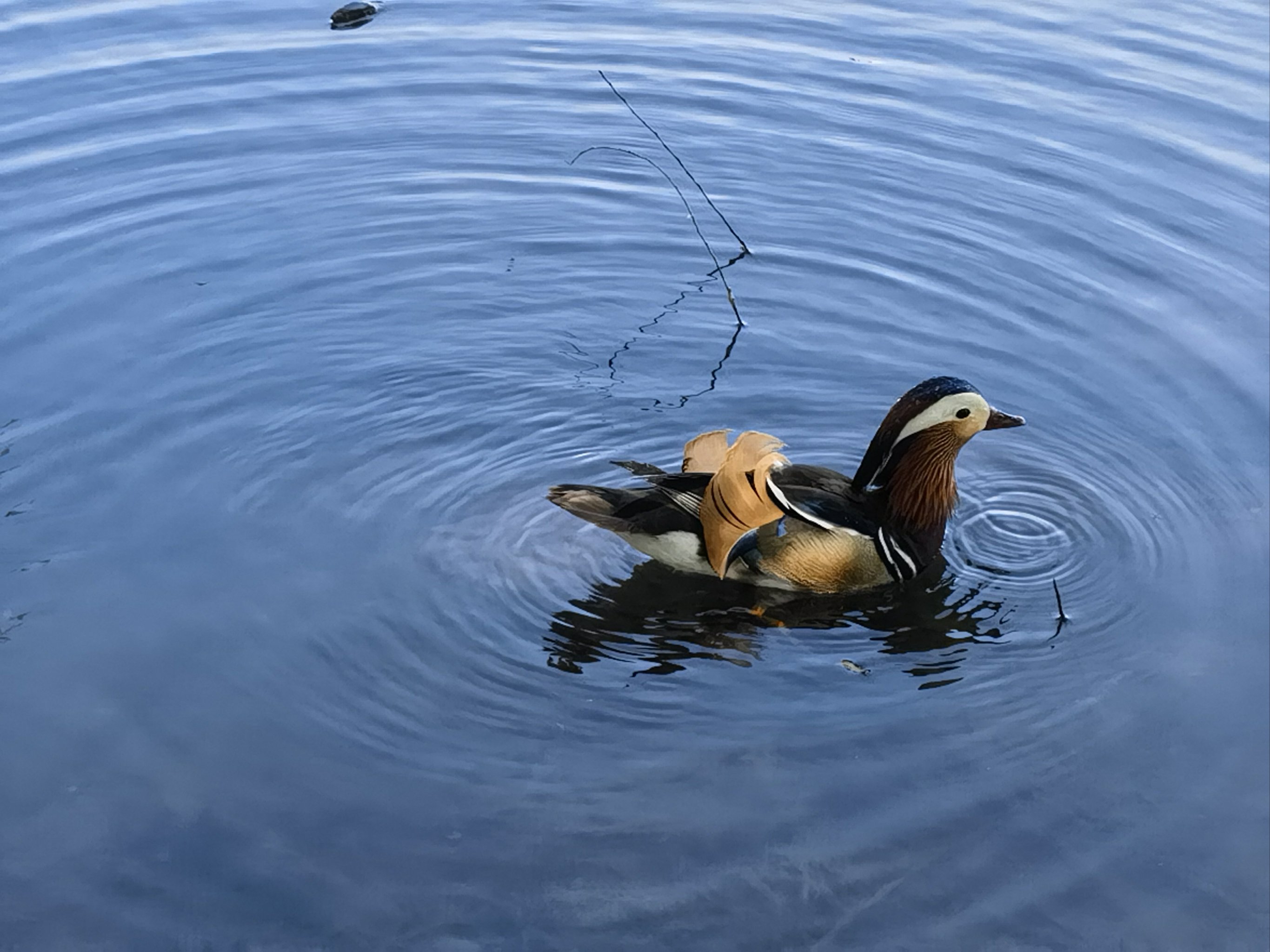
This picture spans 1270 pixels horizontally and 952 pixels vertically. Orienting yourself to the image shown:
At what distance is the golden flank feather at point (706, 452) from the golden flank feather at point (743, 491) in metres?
0.31

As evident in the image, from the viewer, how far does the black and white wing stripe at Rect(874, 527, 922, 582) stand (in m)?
6.95

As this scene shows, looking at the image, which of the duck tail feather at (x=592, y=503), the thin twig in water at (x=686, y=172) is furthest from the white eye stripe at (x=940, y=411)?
the thin twig in water at (x=686, y=172)

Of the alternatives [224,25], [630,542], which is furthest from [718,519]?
[224,25]

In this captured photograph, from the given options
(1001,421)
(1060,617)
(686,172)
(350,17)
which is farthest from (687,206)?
(350,17)

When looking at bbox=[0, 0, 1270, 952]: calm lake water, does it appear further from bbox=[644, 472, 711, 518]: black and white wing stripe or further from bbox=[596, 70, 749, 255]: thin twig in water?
bbox=[644, 472, 711, 518]: black and white wing stripe

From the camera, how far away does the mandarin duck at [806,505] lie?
21.6 feet

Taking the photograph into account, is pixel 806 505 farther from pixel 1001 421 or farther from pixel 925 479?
pixel 1001 421

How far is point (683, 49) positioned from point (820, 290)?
488 centimetres

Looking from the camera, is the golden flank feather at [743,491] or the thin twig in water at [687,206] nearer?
the golden flank feather at [743,491]

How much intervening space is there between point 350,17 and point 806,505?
373 inches

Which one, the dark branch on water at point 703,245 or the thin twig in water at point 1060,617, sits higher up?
the dark branch on water at point 703,245

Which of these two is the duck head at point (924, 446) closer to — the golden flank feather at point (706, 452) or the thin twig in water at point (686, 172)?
the golden flank feather at point (706, 452)

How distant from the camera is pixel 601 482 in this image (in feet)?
25.2

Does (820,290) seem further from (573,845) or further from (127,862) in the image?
Result: (127,862)
